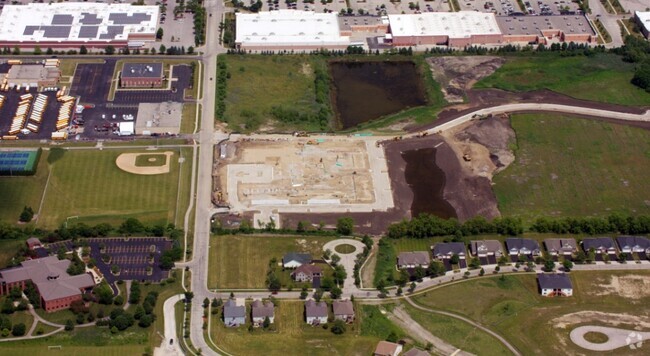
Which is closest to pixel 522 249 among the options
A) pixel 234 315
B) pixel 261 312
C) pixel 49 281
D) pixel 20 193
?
pixel 261 312

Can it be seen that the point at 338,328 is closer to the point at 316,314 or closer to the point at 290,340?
the point at 316,314

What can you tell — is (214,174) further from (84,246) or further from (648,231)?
(648,231)

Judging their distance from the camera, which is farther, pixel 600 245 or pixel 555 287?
pixel 600 245

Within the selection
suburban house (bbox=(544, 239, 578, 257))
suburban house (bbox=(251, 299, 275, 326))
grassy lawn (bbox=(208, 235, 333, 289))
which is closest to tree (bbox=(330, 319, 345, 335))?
suburban house (bbox=(251, 299, 275, 326))

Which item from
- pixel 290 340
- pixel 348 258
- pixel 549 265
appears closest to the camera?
pixel 290 340

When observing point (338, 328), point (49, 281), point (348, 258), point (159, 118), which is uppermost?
point (159, 118)

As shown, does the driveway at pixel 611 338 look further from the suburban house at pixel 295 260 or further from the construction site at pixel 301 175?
the suburban house at pixel 295 260

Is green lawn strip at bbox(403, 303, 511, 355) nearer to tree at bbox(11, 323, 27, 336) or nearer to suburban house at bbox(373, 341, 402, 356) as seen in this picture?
suburban house at bbox(373, 341, 402, 356)

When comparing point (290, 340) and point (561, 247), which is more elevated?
point (561, 247)
